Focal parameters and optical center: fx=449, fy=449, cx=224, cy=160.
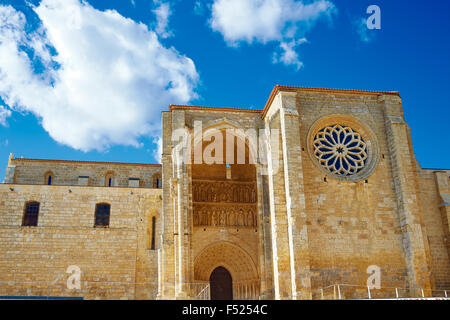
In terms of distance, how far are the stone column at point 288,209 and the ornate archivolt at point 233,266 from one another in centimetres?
197

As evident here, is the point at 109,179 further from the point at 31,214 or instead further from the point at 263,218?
the point at 263,218

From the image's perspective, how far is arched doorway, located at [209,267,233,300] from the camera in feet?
60.4

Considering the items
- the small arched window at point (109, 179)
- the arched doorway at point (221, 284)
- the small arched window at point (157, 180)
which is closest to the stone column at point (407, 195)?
the arched doorway at point (221, 284)

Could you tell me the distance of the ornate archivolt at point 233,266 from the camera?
17.7m

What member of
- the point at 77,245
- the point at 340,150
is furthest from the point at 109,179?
the point at 340,150

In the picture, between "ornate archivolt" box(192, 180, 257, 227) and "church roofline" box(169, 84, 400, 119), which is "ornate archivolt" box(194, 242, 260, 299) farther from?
"church roofline" box(169, 84, 400, 119)

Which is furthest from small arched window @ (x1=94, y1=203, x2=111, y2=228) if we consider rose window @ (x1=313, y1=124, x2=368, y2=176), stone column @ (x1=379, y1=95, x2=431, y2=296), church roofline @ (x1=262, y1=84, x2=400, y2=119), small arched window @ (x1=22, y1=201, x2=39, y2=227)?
stone column @ (x1=379, y1=95, x2=431, y2=296)

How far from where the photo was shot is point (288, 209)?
52.1 ft

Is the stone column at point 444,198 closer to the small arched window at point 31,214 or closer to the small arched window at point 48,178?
the small arched window at point 31,214

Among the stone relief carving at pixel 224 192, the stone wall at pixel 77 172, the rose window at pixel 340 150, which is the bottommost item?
the stone relief carving at pixel 224 192

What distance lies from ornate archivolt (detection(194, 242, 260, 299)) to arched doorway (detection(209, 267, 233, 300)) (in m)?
0.28

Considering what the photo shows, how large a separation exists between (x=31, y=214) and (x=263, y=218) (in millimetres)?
9395

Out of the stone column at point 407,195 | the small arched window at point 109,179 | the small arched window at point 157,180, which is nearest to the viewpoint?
the stone column at point 407,195

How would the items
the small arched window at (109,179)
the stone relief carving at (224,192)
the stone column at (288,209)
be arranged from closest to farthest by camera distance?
the stone column at (288,209), the stone relief carving at (224,192), the small arched window at (109,179)
